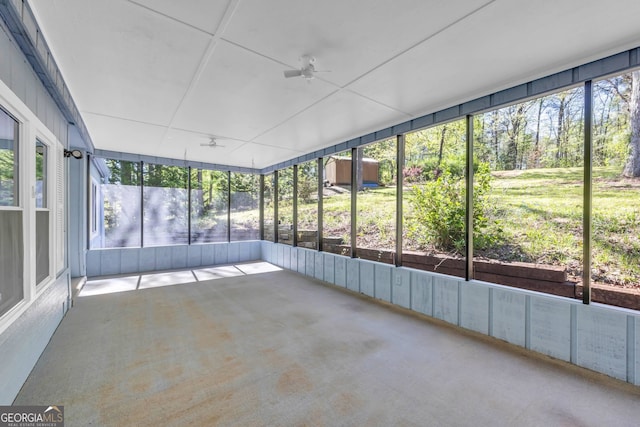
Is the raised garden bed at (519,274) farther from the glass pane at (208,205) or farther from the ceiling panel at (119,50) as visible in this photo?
the glass pane at (208,205)

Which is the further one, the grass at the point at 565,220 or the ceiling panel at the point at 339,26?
the grass at the point at 565,220

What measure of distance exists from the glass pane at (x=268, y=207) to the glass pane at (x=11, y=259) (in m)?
5.73

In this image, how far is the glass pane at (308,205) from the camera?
6273 millimetres

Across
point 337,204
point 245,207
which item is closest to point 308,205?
point 337,204

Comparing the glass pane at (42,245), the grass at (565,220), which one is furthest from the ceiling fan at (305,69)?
the glass pane at (42,245)

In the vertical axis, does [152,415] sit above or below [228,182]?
below

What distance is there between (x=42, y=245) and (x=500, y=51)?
189 inches

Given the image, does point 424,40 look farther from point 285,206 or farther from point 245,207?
point 245,207

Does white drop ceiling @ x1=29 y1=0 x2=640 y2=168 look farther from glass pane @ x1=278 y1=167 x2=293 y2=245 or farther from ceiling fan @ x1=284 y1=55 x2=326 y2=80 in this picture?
glass pane @ x1=278 y1=167 x2=293 y2=245

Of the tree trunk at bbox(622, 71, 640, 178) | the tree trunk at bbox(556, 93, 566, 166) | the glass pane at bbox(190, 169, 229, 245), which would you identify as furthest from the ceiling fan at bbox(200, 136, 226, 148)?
the tree trunk at bbox(622, 71, 640, 178)

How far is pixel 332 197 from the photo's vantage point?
19.6ft

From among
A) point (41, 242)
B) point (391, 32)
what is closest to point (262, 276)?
point (41, 242)

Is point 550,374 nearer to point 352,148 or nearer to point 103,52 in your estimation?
point 352,148

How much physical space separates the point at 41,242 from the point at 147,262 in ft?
13.1
